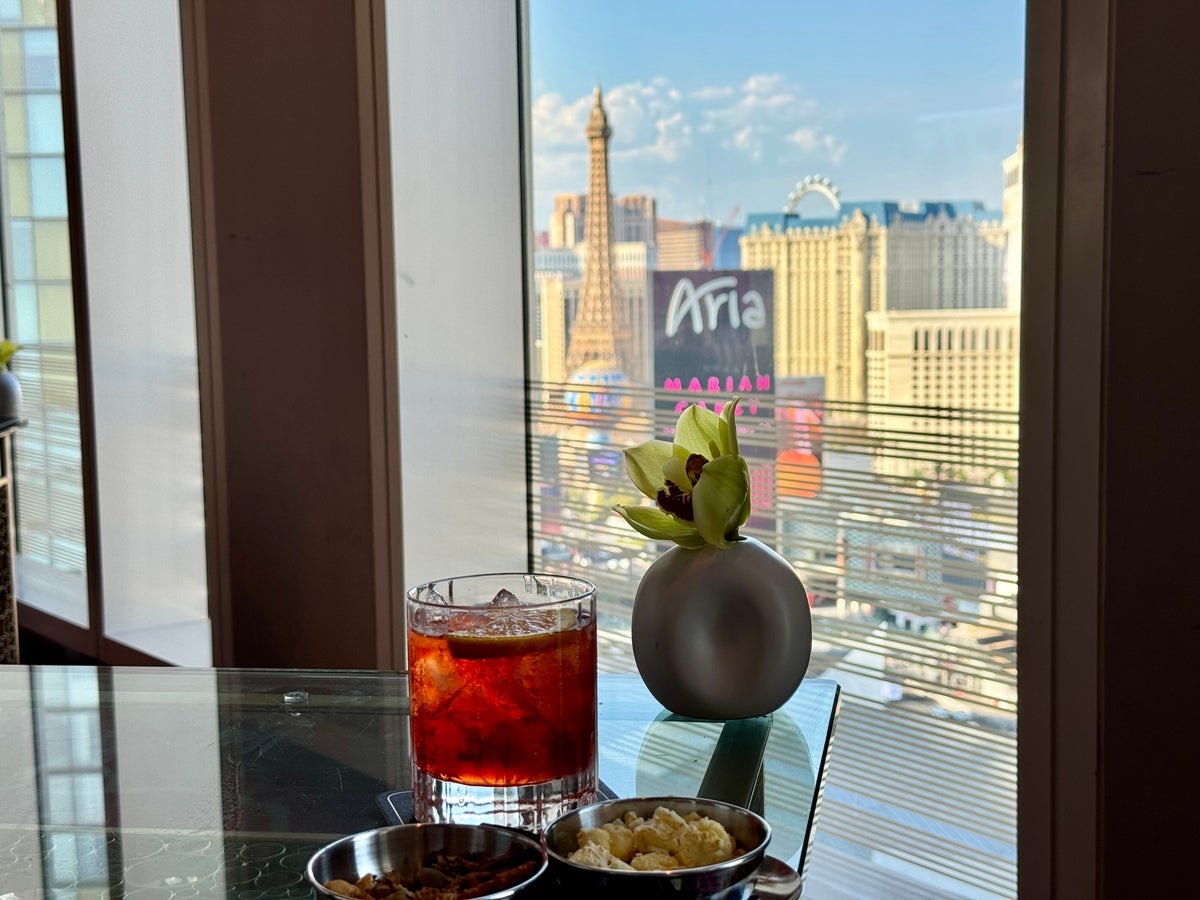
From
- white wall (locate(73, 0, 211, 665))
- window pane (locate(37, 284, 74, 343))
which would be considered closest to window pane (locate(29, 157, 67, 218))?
window pane (locate(37, 284, 74, 343))

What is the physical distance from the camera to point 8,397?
2738 mm

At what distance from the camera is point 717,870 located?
0.56 m

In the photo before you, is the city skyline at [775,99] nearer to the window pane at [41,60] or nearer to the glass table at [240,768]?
the glass table at [240,768]

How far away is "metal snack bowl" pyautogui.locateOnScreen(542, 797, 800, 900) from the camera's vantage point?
0.56 meters

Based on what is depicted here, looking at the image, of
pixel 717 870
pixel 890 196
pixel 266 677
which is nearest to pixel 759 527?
pixel 890 196

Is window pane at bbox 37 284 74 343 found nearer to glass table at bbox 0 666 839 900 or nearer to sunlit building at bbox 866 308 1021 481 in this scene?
sunlit building at bbox 866 308 1021 481

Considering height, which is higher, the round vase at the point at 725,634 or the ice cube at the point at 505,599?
the ice cube at the point at 505,599

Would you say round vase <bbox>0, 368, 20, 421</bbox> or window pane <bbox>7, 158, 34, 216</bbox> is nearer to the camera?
round vase <bbox>0, 368, 20, 421</bbox>

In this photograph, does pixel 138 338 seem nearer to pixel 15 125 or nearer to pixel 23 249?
pixel 23 249

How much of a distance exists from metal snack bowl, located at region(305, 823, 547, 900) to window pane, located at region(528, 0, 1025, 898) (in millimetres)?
1230

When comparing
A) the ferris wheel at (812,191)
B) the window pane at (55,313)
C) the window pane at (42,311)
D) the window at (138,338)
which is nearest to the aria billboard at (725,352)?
the ferris wheel at (812,191)

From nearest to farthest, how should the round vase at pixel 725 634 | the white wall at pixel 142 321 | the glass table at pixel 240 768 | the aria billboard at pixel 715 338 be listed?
the glass table at pixel 240 768 < the round vase at pixel 725 634 < the aria billboard at pixel 715 338 < the white wall at pixel 142 321

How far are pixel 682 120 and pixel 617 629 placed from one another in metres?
0.88

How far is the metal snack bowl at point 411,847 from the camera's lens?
Result: 1.96 ft
